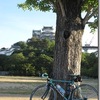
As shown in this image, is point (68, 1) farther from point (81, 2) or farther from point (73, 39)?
point (73, 39)

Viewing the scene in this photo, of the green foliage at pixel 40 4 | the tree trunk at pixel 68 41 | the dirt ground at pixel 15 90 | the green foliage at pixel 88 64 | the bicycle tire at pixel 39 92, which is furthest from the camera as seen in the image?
the green foliage at pixel 88 64

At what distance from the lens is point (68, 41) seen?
24.3 ft

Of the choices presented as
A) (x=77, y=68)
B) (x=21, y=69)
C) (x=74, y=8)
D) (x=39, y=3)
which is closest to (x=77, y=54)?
(x=77, y=68)

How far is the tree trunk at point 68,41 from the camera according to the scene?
7.41 meters

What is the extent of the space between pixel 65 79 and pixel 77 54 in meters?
0.59

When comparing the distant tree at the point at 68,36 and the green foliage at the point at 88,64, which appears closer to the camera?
the distant tree at the point at 68,36

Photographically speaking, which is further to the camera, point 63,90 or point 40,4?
point 40,4

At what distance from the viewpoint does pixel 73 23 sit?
7445 millimetres

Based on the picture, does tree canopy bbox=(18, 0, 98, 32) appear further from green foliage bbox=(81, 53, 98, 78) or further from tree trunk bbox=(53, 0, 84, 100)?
green foliage bbox=(81, 53, 98, 78)

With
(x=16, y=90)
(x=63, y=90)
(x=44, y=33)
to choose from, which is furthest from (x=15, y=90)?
(x=44, y=33)

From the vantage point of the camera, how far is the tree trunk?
7406 mm

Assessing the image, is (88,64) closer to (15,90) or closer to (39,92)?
(15,90)

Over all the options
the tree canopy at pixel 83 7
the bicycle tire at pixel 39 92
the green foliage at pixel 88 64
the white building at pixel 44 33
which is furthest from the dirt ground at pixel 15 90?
the white building at pixel 44 33

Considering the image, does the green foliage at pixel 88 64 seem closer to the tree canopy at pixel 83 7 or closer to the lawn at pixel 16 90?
the lawn at pixel 16 90
